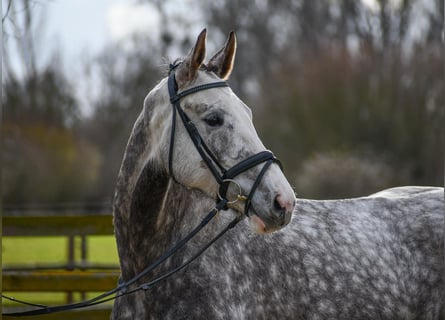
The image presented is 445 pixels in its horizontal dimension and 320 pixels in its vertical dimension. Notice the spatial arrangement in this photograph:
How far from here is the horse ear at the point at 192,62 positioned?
416 centimetres

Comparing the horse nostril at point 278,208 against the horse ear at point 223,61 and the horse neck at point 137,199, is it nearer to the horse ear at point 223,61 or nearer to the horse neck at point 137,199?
the horse neck at point 137,199

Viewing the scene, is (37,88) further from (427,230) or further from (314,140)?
(427,230)

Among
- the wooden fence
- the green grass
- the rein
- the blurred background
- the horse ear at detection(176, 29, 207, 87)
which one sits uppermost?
the blurred background

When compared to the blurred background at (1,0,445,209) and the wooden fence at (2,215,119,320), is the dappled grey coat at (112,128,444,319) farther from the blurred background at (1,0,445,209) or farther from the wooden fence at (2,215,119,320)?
the blurred background at (1,0,445,209)

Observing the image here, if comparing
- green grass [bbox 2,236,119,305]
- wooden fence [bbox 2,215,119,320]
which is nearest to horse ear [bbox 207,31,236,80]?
wooden fence [bbox 2,215,119,320]

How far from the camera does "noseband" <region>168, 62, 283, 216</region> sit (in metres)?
4.04

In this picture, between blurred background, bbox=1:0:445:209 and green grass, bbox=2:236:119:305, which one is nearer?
green grass, bbox=2:236:119:305

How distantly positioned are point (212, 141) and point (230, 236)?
72cm

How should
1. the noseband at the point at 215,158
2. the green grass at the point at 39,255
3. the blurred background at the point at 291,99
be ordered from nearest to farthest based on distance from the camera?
1. the noseband at the point at 215,158
2. the green grass at the point at 39,255
3. the blurred background at the point at 291,99

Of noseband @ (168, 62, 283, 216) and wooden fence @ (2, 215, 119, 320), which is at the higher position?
wooden fence @ (2, 215, 119, 320)

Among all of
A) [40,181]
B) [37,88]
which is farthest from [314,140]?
[37,88]

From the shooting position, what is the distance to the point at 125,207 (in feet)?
14.7

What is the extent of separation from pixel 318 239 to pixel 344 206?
19.3 inches

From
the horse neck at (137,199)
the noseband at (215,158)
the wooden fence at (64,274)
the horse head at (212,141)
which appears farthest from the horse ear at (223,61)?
the wooden fence at (64,274)
